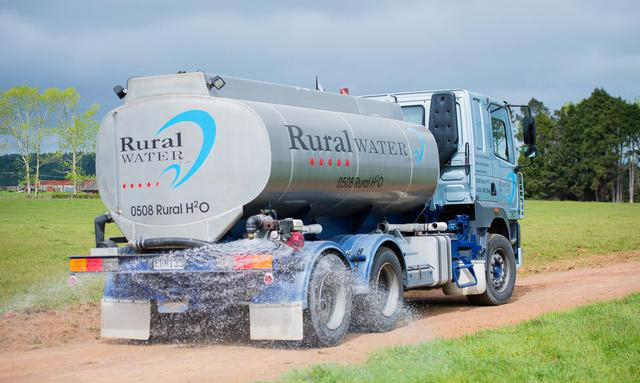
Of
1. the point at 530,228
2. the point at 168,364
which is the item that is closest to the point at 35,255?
the point at 168,364

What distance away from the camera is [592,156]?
10688 centimetres

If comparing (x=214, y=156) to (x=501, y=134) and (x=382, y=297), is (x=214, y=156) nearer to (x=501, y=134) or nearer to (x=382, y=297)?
(x=382, y=297)

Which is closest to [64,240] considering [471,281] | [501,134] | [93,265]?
[501,134]

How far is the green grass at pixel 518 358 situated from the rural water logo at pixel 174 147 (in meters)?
2.99

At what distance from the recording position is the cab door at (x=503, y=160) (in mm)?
15471

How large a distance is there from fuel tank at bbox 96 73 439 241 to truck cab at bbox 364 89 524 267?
3343 millimetres

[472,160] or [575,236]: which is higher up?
[472,160]

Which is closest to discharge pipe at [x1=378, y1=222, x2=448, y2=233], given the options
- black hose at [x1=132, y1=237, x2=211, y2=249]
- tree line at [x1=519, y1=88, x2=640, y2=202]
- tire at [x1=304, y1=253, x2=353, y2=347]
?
tire at [x1=304, y1=253, x2=353, y2=347]

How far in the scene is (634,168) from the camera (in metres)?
110

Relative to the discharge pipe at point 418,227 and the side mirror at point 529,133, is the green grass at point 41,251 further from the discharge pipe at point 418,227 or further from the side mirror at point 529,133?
the side mirror at point 529,133

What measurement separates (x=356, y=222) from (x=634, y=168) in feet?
344

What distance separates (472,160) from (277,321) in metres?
5.79

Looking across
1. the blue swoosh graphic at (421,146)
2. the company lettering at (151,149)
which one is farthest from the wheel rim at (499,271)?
the company lettering at (151,149)

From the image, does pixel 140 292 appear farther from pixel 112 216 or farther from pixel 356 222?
pixel 356 222
